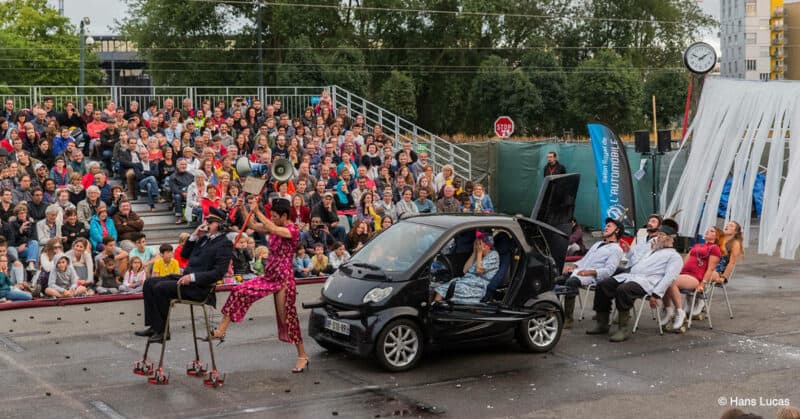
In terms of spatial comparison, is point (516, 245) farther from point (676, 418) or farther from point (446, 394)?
point (676, 418)

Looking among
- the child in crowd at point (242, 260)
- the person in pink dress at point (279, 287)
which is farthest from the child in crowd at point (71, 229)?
the person in pink dress at point (279, 287)

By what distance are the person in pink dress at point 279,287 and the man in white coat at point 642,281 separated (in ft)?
13.6

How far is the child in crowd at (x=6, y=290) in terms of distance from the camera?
14891 mm

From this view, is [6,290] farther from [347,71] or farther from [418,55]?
[418,55]

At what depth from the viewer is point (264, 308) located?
49.3 ft

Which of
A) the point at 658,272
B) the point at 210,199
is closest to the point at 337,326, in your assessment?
the point at 658,272

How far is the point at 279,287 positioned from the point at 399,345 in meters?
1.46

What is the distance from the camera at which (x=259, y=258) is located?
17.7m

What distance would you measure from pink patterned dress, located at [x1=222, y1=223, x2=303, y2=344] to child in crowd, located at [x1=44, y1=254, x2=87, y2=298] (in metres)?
5.76

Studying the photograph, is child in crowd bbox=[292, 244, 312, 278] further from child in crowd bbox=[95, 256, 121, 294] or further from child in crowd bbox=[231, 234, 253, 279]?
child in crowd bbox=[95, 256, 121, 294]

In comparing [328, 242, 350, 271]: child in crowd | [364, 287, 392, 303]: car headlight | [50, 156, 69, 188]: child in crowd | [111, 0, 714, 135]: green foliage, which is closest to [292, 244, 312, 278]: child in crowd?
[328, 242, 350, 271]: child in crowd

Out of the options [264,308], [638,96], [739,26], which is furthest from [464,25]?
[739,26]

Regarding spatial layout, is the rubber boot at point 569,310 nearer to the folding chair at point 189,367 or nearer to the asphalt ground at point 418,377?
the asphalt ground at point 418,377

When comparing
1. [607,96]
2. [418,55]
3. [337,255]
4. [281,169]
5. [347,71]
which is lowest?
[337,255]
